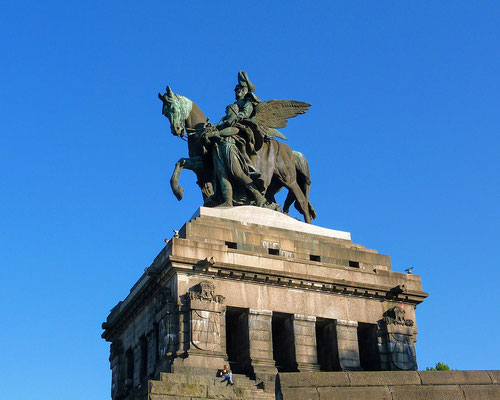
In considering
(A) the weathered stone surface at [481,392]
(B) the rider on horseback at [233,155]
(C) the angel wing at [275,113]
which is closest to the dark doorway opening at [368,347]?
(B) the rider on horseback at [233,155]

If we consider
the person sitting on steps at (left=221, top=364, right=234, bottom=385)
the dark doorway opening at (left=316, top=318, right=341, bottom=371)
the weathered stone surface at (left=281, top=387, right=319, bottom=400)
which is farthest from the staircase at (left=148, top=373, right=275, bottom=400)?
the weathered stone surface at (left=281, top=387, right=319, bottom=400)

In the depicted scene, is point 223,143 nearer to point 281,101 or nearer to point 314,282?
point 281,101

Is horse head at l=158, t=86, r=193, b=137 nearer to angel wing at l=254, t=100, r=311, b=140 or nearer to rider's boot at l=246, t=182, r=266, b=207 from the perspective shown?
angel wing at l=254, t=100, r=311, b=140

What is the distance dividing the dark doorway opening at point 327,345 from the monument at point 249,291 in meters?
0.06

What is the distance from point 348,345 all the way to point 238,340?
15.8 feet

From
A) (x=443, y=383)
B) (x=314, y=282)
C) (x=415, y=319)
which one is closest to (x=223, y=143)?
(x=314, y=282)

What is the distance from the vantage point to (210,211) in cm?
3441

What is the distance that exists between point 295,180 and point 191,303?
38.7 feet

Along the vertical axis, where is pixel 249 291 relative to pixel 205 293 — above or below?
above

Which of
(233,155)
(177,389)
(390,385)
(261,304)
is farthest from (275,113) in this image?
(390,385)

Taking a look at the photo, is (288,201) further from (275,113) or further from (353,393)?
(353,393)

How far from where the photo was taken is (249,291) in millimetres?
31891

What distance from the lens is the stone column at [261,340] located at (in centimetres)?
3050

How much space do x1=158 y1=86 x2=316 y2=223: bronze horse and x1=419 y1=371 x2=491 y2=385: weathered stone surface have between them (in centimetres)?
2144
